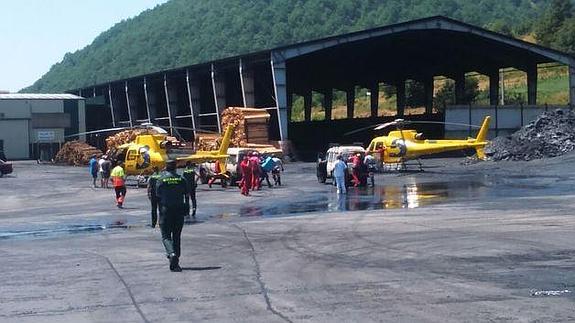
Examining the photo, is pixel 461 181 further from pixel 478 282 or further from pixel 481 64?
pixel 481 64

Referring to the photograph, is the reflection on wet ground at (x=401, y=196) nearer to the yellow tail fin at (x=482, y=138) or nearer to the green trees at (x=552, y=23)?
the yellow tail fin at (x=482, y=138)

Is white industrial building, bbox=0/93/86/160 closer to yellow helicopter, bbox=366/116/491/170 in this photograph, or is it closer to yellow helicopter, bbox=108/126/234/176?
Answer: yellow helicopter, bbox=108/126/234/176

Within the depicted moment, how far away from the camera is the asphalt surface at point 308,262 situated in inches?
389

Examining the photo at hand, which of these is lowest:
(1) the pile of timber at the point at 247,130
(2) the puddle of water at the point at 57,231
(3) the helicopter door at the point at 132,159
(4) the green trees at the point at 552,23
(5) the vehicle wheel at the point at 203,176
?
(2) the puddle of water at the point at 57,231

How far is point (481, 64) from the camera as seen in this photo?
6881cm

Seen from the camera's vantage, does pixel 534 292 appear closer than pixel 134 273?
Yes

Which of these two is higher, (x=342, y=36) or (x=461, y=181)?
Answer: (x=342, y=36)

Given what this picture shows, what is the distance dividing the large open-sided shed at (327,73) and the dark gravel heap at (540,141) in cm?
993

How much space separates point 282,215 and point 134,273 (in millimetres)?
11091

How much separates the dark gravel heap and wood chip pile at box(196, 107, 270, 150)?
1518 cm

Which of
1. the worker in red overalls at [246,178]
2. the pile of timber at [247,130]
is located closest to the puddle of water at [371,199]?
the worker in red overalls at [246,178]

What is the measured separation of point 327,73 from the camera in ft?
246

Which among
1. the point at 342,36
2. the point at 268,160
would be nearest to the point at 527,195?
the point at 268,160

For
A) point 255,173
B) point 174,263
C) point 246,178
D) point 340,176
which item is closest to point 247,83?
point 255,173
